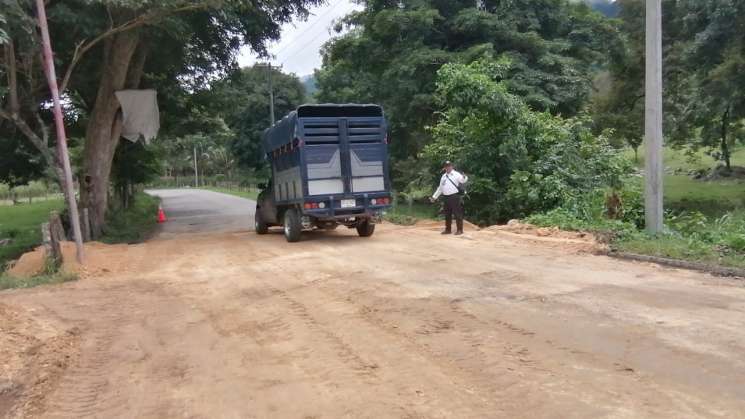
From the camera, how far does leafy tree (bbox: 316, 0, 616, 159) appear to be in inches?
841

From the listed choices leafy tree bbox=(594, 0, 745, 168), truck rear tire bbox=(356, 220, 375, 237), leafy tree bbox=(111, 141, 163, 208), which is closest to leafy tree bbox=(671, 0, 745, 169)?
leafy tree bbox=(594, 0, 745, 168)

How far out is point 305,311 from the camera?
7266 millimetres

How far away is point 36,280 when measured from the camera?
410 inches

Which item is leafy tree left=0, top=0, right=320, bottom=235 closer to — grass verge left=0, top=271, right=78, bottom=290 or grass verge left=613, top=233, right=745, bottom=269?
grass verge left=0, top=271, right=78, bottom=290

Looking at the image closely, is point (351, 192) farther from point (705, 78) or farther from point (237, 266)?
point (705, 78)

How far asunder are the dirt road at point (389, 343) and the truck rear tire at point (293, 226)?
4.07 m

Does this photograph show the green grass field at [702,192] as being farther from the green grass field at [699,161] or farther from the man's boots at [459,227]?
the man's boots at [459,227]

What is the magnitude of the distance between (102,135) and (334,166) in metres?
8.92

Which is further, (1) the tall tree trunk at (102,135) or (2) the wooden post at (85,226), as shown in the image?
(1) the tall tree trunk at (102,135)

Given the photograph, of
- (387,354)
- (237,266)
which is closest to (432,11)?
(237,266)

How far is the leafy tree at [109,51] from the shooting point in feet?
46.4

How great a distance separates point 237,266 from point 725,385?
8.20 meters

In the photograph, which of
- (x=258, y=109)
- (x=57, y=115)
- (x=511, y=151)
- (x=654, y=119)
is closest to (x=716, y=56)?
(x=511, y=151)

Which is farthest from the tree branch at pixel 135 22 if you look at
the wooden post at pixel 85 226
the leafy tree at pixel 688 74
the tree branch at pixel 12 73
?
the leafy tree at pixel 688 74
